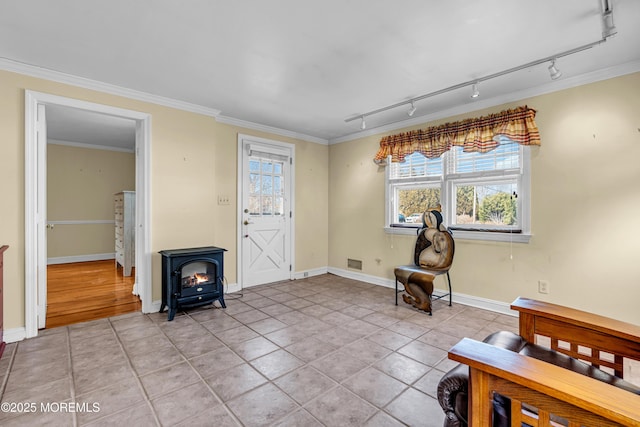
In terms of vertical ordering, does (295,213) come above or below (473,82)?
below

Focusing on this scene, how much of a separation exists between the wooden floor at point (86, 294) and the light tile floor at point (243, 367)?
1.16ft

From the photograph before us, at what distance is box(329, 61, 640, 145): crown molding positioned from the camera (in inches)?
110

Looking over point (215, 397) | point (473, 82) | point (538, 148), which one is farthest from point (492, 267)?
point (215, 397)

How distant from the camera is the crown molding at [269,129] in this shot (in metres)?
4.32

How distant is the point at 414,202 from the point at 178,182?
10.8 feet

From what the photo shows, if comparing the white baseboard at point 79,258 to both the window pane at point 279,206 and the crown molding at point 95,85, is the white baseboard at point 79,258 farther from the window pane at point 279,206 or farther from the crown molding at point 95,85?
the crown molding at point 95,85

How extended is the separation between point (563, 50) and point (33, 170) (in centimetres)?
492

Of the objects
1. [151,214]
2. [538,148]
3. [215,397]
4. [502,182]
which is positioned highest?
[538,148]

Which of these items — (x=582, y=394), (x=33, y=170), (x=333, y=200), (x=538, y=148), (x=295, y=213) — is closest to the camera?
(x=582, y=394)

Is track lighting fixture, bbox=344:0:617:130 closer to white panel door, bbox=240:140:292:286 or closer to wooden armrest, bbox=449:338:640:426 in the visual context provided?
white panel door, bbox=240:140:292:286

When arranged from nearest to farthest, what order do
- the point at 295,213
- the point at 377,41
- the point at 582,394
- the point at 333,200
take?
1. the point at 582,394
2. the point at 377,41
3. the point at 295,213
4. the point at 333,200

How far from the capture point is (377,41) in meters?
2.37

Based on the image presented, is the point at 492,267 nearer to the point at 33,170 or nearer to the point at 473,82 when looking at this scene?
the point at 473,82

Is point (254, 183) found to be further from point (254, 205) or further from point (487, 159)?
point (487, 159)
